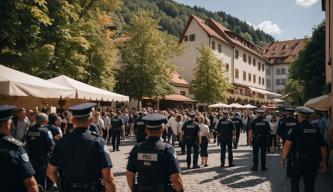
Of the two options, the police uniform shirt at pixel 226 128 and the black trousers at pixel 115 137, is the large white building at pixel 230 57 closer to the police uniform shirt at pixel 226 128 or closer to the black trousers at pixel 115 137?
the black trousers at pixel 115 137

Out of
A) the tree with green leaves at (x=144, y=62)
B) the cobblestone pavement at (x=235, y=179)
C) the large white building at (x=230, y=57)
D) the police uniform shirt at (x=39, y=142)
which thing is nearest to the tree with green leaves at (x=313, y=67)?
the tree with green leaves at (x=144, y=62)

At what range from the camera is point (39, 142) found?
27.9 ft

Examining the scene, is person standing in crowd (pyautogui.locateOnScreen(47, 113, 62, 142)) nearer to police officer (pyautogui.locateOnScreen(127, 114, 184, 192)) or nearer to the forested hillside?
police officer (pyautogui.locateOnScreen(127, 114, 184, 192))

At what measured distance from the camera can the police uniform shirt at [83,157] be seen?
4.69 m

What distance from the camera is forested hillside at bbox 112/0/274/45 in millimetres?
139625

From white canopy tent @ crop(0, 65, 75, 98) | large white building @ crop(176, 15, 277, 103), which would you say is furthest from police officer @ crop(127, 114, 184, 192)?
large white building @ crop(176, 15, 277, 103)

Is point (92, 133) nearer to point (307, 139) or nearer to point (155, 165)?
point (155, 165)

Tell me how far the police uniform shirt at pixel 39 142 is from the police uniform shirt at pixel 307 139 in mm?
5023

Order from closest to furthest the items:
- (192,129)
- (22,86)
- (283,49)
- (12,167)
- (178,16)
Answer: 1. (12,167)
2. (22,86)
3. (192,129)
4. (283,49)
5. (178,16)

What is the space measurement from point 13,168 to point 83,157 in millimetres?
818

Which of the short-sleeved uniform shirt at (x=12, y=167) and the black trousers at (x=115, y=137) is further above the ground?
the short-sleeved uniform shirt at (x=12, y=167)

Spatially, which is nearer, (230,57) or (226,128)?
(226,128)

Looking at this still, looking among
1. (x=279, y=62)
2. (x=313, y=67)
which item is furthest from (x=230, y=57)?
(x=279, y=62)

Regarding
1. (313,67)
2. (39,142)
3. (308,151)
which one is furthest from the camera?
(313,67)
